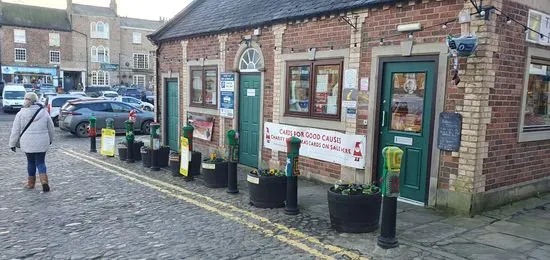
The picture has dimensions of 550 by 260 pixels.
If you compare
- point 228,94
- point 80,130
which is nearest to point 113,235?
point 228,94

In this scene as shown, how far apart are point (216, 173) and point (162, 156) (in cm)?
265

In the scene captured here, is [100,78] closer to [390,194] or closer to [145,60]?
[145,60]

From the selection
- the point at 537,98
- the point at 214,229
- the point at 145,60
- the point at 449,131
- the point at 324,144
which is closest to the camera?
the point at 214,229

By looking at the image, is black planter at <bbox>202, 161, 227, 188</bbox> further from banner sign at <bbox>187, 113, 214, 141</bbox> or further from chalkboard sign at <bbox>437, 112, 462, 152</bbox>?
chalkboard sign at <bbox>437, 112, 462, 152</bbox>

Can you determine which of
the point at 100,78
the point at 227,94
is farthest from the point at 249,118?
the point at 100,78

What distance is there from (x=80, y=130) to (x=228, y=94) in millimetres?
8854

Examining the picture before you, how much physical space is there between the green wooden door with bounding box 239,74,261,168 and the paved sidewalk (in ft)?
9.88

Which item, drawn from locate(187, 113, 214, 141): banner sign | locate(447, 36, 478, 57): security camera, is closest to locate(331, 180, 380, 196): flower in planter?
locate(447, 36, 478, 57): security camera

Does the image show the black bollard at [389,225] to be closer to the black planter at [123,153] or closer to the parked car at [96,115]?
the black planter at [123,153]

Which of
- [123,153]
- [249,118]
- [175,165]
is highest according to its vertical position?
[249,118]

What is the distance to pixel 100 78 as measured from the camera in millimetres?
53781

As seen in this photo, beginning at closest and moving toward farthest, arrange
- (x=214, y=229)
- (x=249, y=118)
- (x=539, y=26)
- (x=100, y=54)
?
(x=214, y=229) < (x=539, y=26) < (x=249, y=118) < (x=100, y=54)

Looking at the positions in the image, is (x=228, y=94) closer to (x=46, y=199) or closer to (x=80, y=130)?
(x=46, y=199)

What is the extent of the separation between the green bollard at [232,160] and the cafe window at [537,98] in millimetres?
4880
